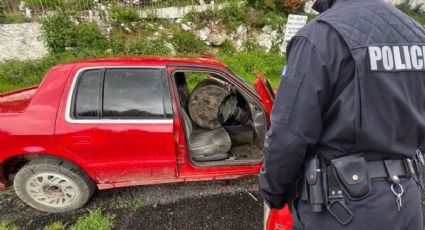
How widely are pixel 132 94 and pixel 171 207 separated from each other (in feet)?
4.14

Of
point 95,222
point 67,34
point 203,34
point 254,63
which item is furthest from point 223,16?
point 95,222

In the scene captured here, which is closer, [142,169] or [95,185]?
[142,169]

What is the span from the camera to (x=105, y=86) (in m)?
2.72

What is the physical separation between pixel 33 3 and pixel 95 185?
240 inches

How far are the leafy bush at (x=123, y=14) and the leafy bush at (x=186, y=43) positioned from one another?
47.3 inches

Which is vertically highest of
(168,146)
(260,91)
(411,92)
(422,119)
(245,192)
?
(411,92)

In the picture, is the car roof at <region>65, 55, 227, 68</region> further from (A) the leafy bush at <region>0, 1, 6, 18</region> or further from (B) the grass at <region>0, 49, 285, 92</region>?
(A) the leafy bush at <region>0, 1, 6, 18</region>

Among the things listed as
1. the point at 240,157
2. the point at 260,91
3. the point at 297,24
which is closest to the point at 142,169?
the point at 240,157

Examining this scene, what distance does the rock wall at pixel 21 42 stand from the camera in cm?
650

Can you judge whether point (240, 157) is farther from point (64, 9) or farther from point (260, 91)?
point (64, 9)

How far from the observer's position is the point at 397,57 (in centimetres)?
118

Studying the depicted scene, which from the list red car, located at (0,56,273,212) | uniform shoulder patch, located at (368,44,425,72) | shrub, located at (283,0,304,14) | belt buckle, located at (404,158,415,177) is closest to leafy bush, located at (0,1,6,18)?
red car, located at (0,56,273,212)

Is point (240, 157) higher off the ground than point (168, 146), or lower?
lower

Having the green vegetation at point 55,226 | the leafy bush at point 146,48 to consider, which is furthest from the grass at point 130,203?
the leafy bush at point 146,48
